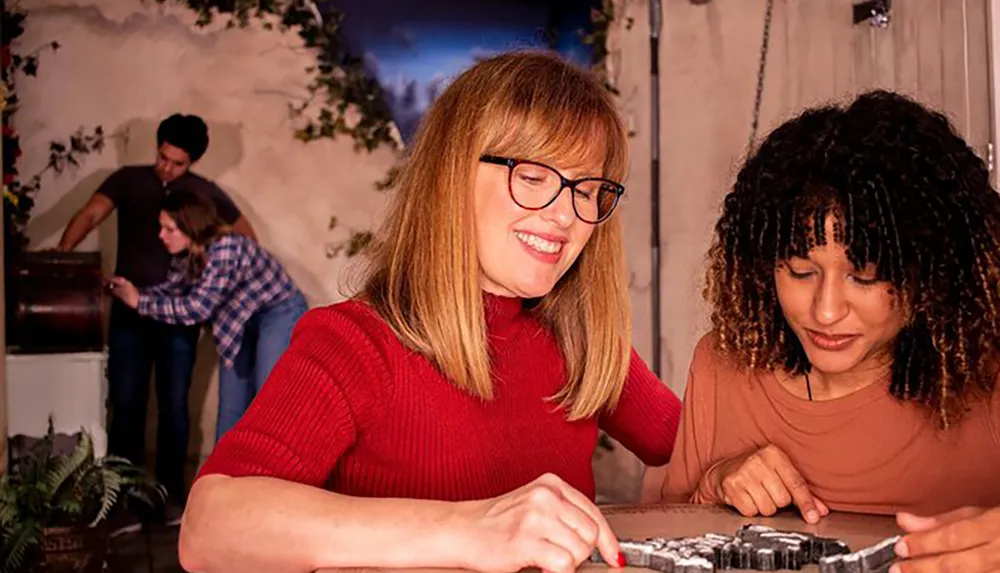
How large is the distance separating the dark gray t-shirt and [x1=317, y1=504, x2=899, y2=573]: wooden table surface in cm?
394

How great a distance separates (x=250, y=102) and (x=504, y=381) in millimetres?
3913

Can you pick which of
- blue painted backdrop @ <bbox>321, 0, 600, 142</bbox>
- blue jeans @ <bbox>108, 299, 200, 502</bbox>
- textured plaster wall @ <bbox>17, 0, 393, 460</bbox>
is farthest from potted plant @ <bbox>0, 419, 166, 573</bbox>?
blue painted backdrop @ <bbox>321, 0, 600, 142</bbox>

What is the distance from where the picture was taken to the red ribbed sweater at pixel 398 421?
4.95 ft

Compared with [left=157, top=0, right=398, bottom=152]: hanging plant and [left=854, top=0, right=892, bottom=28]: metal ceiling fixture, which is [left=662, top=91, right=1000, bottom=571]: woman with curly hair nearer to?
[left=854, top=0, right=892, bottom=28]: metal ceiling fixture

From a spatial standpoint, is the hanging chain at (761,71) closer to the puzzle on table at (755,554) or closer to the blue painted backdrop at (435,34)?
the blue painted backdrop at (435,34)

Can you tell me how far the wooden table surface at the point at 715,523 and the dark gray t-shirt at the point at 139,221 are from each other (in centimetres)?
394

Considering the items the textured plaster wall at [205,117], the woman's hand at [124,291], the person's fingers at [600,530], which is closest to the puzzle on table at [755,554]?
the person's fingers at [600,530]

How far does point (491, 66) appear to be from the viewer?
70.4 inches

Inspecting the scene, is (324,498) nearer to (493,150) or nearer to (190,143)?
(493,150)

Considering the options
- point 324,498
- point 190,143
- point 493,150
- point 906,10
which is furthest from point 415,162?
point 190,143

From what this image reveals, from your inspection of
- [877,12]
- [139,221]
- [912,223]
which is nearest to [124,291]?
[139,221]

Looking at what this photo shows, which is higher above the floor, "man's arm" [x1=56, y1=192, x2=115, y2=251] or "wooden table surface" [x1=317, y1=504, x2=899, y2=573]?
"man's arm" [x1=56, y1=192, x2=115, y2=251]

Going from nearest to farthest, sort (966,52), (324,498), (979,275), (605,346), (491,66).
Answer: (324,498), (979,275), (491,66), (605,346), (966,52)

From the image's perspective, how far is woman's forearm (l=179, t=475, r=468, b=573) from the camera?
1335 mm
